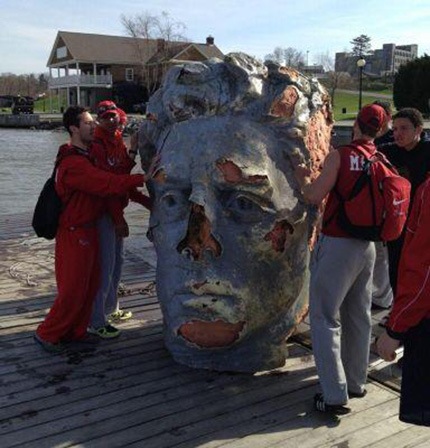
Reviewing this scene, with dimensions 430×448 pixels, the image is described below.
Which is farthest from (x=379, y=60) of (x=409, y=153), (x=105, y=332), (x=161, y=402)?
(x=161, y=402)

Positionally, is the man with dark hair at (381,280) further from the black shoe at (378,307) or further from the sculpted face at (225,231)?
the sculpted face at (225,231)

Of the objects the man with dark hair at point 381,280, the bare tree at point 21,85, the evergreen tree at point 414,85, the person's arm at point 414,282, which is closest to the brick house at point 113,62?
the evergreen tree at point 414,85

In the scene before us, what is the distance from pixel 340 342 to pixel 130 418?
1.43 m

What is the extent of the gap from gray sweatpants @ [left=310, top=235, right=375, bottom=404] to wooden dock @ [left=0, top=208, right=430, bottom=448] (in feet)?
0.96

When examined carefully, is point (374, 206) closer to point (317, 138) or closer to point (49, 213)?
point (317, 138)

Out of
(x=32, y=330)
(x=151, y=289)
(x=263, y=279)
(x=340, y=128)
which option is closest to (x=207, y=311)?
(x=263, y=279)

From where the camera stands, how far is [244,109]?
416 centimetres

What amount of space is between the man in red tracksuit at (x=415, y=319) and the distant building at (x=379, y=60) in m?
92.1

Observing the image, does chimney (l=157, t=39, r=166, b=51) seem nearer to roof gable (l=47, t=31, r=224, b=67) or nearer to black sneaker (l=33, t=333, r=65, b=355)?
roof gable (l=47, t=31, r=224, b=67)

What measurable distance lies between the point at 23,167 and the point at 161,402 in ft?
70.6

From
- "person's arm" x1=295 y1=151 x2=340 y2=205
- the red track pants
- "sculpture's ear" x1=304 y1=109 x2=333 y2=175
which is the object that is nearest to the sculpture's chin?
"person's arm" x1=295 y1=151 x2=340 y2=205

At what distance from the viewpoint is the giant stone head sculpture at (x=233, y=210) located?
3.96m

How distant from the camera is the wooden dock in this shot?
3641 mm

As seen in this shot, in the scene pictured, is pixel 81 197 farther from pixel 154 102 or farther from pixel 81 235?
pixel 154 102
